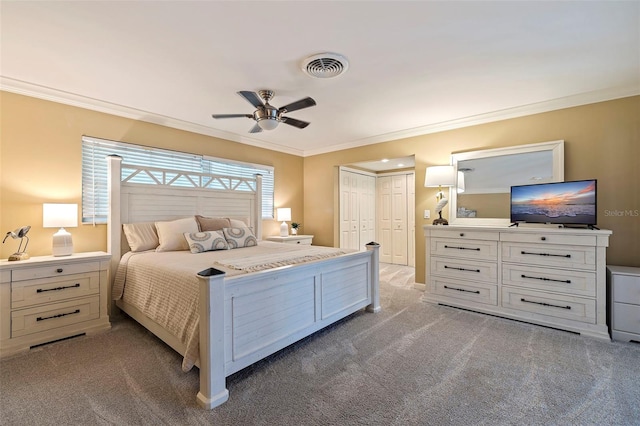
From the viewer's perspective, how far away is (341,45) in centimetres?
208

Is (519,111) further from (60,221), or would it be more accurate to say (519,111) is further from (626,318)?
(60,221)

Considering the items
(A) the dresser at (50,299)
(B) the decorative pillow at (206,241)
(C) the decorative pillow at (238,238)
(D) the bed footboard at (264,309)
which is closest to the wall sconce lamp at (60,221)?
(A) the dresser at (50,299)

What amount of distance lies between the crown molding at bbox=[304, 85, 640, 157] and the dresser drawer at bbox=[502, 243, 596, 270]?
1.60 m

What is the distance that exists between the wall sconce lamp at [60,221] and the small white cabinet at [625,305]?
5110mm

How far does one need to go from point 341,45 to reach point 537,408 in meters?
2.72

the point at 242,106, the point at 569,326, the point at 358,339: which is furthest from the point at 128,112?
the point at 569,326

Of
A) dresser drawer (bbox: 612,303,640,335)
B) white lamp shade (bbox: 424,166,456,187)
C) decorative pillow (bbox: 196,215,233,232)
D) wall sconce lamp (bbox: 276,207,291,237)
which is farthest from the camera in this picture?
wall sconce lamp (bbox: 276,207,291,237)

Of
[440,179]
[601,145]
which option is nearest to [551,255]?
[601,145]

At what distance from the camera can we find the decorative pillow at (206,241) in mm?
Answer: 3096

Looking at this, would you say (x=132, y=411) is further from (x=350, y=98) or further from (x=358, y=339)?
(x=350, y=98)

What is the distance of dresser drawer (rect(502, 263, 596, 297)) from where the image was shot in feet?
8.70

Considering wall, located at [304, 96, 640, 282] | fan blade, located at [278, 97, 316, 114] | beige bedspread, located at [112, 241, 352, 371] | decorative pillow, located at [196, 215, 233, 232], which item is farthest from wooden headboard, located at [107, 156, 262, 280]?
wall, located at [304, 96, 640, 282]

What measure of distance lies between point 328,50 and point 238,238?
237cm

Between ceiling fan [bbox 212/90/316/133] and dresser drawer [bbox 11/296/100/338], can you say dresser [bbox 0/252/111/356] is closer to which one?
dresser drawer [bbox 11/296/100/338]
